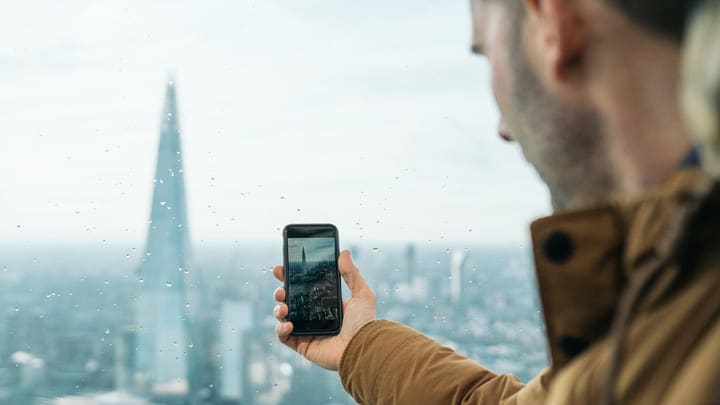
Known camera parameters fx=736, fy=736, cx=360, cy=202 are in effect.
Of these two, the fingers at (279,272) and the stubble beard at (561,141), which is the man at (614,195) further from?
the fingers at (279,272)

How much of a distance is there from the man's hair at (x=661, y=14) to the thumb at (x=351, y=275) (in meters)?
0.64

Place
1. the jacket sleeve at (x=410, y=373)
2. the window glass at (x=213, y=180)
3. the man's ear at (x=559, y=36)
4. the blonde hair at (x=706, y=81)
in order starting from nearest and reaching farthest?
the blonde hair at (x=706, y=81) → the man's ear at (x=559, y=36) → the jacket sleeve at (x=410, y=373) → the window glass at (x=213, y=180)

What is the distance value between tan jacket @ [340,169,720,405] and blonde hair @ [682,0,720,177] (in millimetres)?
39

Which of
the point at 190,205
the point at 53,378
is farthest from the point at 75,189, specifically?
the point at 53,378

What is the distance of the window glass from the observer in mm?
1338

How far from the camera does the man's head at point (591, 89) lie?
511 millimetres

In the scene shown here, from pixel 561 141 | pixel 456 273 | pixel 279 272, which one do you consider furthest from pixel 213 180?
pixel 561 141

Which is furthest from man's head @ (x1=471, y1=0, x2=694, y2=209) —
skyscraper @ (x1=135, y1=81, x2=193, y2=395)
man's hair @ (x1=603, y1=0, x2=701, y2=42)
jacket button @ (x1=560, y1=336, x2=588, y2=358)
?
skyscraper @ (x1=135, y1=81, x2=193, y2=395)

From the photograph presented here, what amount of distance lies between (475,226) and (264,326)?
440 mm

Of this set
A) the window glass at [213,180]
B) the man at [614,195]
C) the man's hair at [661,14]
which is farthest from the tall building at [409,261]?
the man's hair at [661,14]

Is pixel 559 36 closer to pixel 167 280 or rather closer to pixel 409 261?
pixel 409 261

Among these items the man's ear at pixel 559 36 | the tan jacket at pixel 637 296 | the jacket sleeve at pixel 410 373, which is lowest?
the jacket sleeve at pixel 410 373

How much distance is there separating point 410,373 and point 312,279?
7.9 inches

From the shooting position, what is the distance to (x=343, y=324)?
3.49 ft
